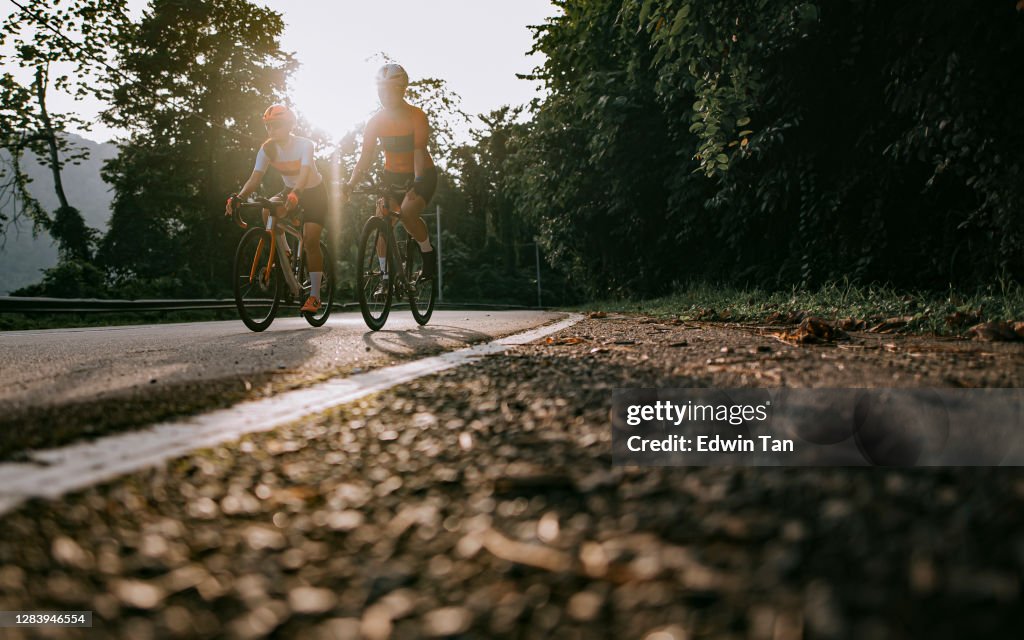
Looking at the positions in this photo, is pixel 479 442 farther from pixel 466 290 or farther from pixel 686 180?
pixel 466 290

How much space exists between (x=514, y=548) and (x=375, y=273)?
5742mm

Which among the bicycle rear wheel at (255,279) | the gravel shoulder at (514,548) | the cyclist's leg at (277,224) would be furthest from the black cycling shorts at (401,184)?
the gravel shoulder at (514,548)

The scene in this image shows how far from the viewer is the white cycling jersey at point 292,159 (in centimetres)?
697

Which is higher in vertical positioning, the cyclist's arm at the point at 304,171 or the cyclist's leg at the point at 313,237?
A: the cyclist's arm at the point at 304,171

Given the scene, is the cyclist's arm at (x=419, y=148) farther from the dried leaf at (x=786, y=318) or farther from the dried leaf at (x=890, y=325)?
the dried leaf at (x=890, y=325)

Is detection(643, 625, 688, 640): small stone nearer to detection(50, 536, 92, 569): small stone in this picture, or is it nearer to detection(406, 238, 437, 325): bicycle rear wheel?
detection(50, 536, 92, 569): small stone

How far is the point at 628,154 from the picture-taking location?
43.1 feet

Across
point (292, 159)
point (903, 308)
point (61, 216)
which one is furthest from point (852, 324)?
point (61, 216)

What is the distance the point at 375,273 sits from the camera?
6531 mm

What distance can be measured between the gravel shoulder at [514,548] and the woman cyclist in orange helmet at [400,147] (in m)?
5.16

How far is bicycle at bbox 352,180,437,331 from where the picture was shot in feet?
20.7

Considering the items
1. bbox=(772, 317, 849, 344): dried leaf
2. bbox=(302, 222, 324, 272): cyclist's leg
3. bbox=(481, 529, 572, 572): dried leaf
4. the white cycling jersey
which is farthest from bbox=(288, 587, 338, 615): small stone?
the white cycling jersey

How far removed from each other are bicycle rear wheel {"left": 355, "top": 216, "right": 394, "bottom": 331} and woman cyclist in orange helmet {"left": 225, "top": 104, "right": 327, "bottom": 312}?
612 mm

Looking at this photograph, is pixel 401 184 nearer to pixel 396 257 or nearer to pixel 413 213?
pixel 413 213
